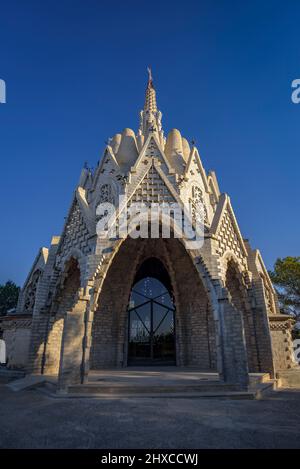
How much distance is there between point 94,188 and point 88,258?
Answer: 24.7 feet

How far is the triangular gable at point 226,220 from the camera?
13557 millimetres

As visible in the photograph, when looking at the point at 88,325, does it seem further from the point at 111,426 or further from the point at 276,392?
the point at 276,392

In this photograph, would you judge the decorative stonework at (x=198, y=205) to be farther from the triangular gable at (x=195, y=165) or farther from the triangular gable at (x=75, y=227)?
the triangular gable at (x=75, y=227)

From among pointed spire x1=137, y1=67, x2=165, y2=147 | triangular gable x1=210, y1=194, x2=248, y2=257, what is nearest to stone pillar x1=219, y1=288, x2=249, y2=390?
triangular gable x1=210, y1=194, x2=248, y2=257

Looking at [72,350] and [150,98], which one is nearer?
[72,350]

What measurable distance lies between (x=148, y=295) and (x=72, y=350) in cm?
827

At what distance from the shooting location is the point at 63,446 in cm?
423

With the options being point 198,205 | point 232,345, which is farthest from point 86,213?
point 232,345

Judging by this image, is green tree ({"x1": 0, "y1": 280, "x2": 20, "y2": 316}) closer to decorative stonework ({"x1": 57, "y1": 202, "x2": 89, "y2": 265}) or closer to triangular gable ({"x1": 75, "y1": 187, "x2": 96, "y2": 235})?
Result: decorative stonework ({"x1": 57, "y1": 202, "x2": 89, "y2": 265})

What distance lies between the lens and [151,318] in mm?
16875

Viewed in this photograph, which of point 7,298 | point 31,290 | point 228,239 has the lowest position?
point 31,290

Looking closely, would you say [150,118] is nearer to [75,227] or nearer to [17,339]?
[75,227]

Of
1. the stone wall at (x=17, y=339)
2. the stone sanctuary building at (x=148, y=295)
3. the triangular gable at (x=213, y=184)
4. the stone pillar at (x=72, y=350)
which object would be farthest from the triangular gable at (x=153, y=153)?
the stone wall at (x=17, y=339)

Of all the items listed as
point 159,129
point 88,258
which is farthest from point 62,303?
point 159,129
